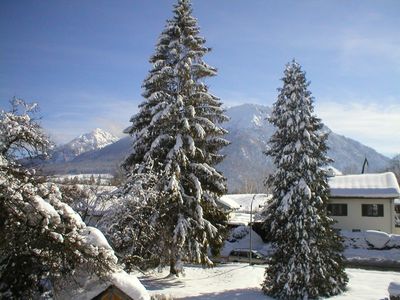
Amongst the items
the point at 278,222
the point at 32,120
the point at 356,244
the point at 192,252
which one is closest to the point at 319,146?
the point at 278,222

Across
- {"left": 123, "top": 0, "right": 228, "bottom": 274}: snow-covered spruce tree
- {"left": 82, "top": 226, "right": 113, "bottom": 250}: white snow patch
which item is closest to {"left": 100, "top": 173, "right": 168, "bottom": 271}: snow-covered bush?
{"left": 123, "top": 0, "right": 228, "bottom": 274}: snow-covered spruce tree

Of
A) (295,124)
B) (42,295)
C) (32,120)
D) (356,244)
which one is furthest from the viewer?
(356,244)

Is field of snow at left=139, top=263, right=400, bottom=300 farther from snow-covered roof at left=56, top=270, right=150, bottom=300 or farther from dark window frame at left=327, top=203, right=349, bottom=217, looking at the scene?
dark window frame at left=327, top=203, right=349, bottom=217

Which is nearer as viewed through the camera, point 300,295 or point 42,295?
point 42,295

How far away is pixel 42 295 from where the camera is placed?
28.3ft

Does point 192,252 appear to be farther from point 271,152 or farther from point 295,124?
point 295,124

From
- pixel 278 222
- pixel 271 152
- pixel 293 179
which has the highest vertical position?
pixel 271 152

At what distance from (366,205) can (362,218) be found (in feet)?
4.25

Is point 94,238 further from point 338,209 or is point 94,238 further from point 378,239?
point 338,209

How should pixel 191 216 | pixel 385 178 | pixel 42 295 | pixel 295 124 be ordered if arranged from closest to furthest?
pixel 42 295
pixel 295 124
pixel 191 216
pixel 385 178

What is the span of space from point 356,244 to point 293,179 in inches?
789

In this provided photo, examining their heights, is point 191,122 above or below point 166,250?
above

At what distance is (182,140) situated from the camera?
70.4 feet

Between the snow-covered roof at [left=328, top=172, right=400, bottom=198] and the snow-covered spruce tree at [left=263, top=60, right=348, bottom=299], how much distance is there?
20575mm
